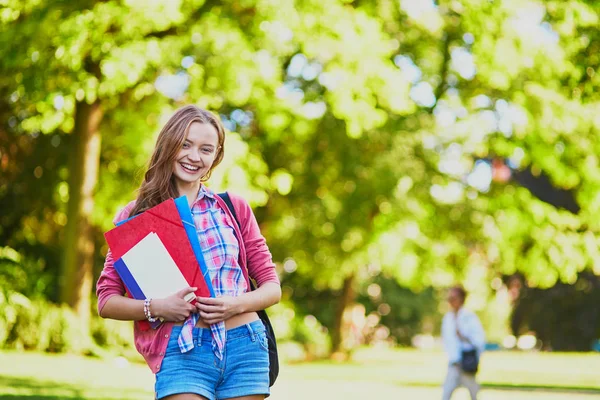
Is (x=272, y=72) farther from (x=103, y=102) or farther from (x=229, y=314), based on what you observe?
(x=229, y=314)

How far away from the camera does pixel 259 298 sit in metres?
3.61

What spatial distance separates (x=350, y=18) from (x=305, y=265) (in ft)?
38.1

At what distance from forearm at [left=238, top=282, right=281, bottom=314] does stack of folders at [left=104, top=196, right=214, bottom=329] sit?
0.39ft

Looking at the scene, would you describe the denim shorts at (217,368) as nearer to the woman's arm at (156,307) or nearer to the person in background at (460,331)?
the woman's arm at (156,307)

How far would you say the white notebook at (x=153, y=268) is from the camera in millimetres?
3537

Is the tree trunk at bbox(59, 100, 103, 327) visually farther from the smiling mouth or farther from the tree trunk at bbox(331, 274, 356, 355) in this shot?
the smiling mouth

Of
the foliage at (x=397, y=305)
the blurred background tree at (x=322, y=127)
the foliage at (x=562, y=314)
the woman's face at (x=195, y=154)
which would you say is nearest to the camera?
the woman's face at (x=195, y=154)

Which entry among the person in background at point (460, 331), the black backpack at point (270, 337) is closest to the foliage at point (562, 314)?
the person in background at point (460, 331)

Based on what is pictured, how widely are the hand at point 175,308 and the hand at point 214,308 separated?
4 centimetres

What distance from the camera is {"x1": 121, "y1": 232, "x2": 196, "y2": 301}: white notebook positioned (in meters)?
3.54

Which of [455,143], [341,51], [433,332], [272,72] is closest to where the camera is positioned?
[341,51]

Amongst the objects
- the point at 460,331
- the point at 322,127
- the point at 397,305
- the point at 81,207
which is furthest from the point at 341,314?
the point at 460,331

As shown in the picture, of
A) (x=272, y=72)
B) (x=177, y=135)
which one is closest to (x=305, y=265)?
(x=272, y=72)

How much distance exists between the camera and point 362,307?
46.4 meters
